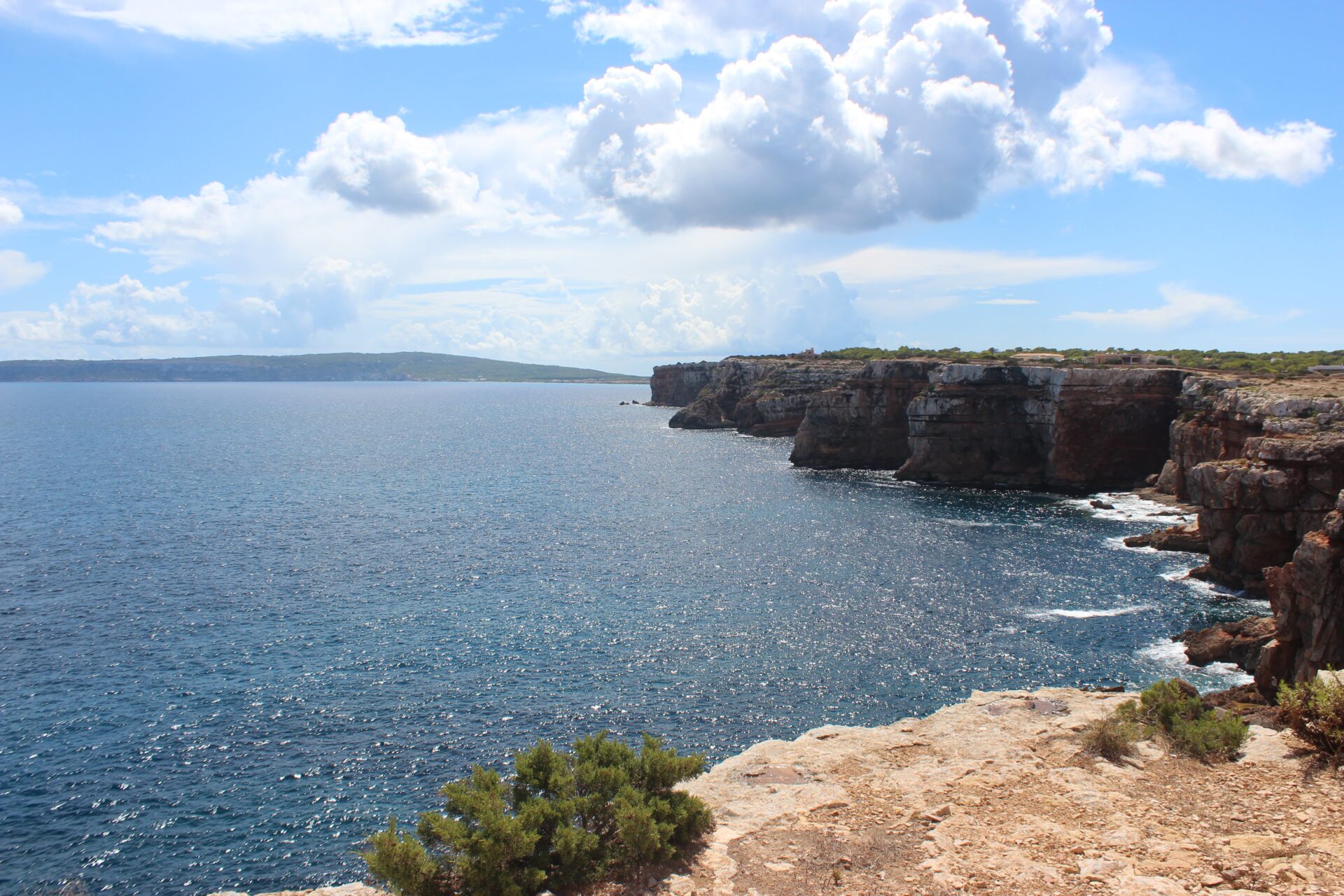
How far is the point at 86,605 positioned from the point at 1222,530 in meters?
69.6

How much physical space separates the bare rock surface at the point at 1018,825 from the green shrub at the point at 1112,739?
0.43 metres

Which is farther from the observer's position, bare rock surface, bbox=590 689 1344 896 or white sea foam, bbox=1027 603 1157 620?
white sea foam, bbox=1027 603 1157 620

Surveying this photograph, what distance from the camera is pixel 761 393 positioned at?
159 m

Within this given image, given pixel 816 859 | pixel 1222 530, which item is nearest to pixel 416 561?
pixel 816 859

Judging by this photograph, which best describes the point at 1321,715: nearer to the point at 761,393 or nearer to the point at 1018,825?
the point at 1018,825

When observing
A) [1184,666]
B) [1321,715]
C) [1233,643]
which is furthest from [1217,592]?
[1321,715]

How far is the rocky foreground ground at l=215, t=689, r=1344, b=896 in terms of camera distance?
16.7 metres

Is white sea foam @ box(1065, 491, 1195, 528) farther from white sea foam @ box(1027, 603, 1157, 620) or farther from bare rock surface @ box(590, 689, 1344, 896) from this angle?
bare rock surface @ box(590, 689, 1344, 896)

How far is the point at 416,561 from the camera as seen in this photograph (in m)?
62.1

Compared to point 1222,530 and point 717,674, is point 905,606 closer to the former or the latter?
point 717,674

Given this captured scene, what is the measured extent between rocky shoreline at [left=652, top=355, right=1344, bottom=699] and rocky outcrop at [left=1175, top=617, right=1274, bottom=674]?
13cm

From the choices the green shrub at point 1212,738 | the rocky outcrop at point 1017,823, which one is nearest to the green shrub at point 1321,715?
the rocky outcrop at point 1017,823

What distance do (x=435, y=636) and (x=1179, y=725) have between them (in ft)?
116

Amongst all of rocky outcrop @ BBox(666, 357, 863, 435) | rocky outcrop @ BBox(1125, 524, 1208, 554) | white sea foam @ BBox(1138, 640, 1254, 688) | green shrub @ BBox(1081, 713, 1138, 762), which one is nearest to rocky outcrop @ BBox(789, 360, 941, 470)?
rocky outcrop @ BBox(666, 357, 863, 435)
